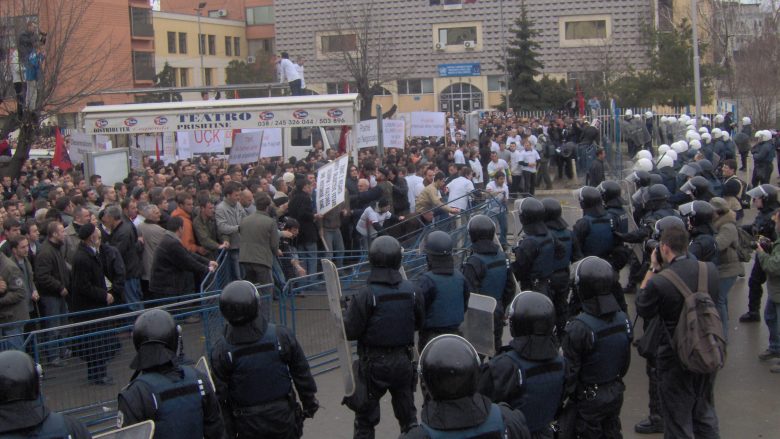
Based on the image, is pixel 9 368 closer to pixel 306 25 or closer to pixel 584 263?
pixel 584 263

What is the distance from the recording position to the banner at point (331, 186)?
43.4 feet

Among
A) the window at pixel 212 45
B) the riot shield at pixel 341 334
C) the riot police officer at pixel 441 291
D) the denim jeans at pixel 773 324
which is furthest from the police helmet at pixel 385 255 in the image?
the window at pixel 212 45

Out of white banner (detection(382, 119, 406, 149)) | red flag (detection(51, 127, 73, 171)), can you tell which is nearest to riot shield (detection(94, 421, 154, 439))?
red flag (detection(51, 127, 73, 171))

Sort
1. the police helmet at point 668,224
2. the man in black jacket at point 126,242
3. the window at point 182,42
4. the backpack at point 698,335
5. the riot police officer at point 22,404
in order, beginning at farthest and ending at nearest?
1. the window at point 182,42
2. the man in black jacket at point 126,242
3. the police helmet at point 668,224
4. the backpack at point 698,335
5. the riot police officer at point 22,404

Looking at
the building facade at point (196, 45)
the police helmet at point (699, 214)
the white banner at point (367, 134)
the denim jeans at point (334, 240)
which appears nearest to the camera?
the police helmet at point (699, 214)

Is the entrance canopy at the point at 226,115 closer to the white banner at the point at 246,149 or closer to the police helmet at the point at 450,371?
the white banner at the point at 246,149

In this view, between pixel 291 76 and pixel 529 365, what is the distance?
680 inches

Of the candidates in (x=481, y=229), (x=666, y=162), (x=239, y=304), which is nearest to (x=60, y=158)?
(x=666, y=162)

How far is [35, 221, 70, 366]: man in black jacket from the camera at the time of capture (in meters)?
9.72

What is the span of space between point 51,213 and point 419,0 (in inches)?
2175

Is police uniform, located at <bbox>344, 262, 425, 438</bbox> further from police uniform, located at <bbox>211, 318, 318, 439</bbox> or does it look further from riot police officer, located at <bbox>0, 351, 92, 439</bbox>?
riot police officer, located at <bbox>0, 351, 92, 439</bbox>

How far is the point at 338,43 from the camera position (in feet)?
195

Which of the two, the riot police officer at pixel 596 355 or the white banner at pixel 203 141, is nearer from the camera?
the riot police officer at pixel 596 355

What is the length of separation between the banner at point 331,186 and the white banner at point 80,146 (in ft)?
24.9
